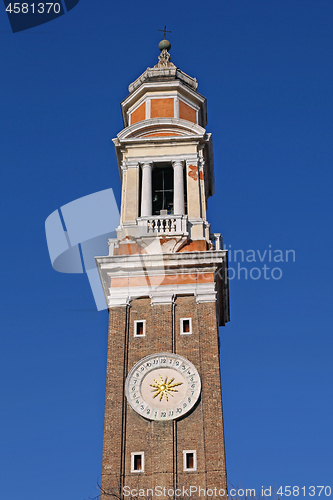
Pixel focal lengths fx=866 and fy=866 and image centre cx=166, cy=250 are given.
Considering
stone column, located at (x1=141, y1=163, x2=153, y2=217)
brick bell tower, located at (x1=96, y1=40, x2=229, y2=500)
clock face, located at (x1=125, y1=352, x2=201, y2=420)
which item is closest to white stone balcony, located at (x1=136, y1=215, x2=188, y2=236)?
brick bell tower, located at (x1=96, y1=40, x2=229, y2=500)

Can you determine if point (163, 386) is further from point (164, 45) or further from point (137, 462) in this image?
point (164, 45)

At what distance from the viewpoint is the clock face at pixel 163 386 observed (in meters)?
36.0

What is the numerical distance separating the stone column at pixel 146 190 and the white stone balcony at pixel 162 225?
0.87 m

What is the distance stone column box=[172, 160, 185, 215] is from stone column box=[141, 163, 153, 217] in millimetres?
1243

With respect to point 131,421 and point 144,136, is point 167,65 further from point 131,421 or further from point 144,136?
point 131,421

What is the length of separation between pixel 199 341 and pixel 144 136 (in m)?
13.5

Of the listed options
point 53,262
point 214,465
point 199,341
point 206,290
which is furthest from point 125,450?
point 53,262

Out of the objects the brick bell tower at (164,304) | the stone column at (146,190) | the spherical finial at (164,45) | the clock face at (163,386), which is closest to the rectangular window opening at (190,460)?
the brick bell tower at (164,304)

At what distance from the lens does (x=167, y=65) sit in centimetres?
5191

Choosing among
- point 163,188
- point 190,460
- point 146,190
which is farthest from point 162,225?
point 190,460

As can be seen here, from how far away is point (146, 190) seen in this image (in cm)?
4450

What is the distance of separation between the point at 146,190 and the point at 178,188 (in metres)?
1.65

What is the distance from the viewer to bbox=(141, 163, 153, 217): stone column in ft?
144

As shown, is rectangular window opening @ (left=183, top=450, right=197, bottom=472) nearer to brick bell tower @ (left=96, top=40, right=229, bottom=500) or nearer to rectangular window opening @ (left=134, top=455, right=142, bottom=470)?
brick bell tower @ (left=96, top=40, right=229, bottom=500)
